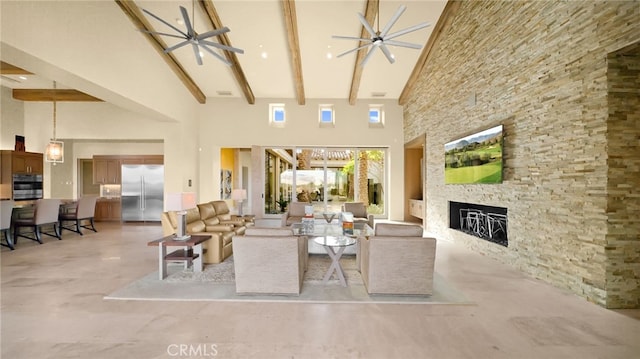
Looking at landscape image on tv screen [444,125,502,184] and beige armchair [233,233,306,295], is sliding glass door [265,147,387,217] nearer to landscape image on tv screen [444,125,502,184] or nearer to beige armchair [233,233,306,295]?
landscape image on tv screen [444,125,502,184]

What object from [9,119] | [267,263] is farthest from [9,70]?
[267,263]

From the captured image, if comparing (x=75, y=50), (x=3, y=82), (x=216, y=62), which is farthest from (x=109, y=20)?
(x=3, y=82)

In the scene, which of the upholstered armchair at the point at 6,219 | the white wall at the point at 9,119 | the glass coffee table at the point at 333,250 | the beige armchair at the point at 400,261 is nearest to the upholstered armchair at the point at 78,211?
the upholstered armchair at the point at 6,219

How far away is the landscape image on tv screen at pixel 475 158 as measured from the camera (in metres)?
4.59

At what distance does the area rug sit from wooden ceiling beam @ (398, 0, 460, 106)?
18.3ft

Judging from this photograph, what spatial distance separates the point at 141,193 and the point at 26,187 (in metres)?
2.65

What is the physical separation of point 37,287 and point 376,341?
4.44 meters

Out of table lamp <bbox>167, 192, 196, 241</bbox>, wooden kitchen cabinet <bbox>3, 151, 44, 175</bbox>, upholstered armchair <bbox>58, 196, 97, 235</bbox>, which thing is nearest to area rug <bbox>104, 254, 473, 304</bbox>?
table lamp <bbox>167, 192, 196, 241</bbox>

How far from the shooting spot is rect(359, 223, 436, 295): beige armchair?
3135 mm

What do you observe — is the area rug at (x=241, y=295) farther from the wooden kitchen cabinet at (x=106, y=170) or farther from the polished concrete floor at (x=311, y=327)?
the wooden kitchen cabinet at (x=106, y=170)

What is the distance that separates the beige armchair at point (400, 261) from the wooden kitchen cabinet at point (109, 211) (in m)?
9.70

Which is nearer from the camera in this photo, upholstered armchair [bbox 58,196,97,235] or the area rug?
the area rug

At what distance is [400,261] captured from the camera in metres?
3.18

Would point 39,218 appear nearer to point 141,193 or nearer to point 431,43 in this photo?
point 141,193
